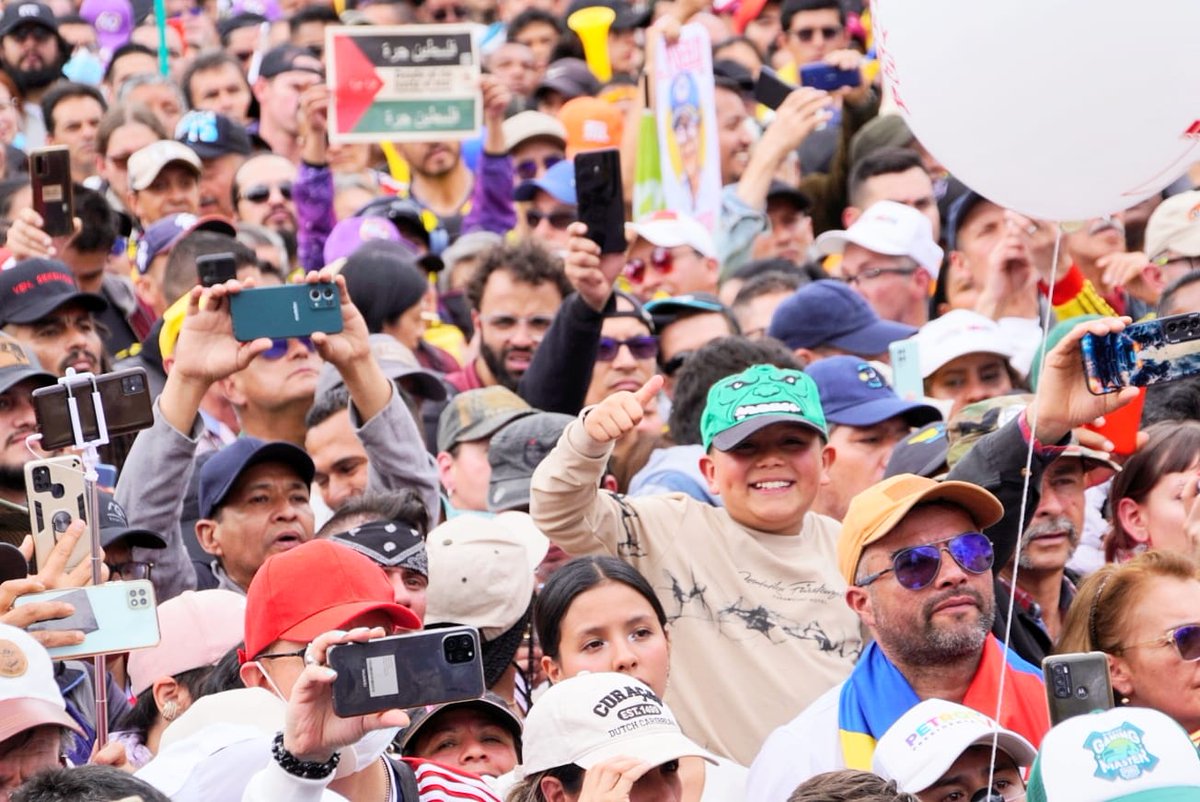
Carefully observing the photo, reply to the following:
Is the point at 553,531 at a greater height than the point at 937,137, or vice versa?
the point at 937,137

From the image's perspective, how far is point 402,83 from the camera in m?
9.96

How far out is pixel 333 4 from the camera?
48.7ft

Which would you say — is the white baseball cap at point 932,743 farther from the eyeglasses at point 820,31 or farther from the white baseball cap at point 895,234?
the eyeglasses at point 820,31

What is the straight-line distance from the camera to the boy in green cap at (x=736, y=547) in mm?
5625

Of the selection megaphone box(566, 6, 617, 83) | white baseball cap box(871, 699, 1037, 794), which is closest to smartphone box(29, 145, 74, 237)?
white baseball cap box(871, 699, 1037, 794)

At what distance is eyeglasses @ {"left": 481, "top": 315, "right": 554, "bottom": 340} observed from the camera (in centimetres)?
820

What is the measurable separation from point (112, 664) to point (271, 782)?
7.67ft

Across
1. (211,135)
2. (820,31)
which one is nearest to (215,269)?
(211,135)

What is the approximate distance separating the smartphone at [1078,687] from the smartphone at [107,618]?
1.91 meters

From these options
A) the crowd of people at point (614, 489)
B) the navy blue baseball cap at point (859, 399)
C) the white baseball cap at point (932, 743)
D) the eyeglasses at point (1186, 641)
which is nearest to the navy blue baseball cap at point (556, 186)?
the crowd of people at point (614, 489)

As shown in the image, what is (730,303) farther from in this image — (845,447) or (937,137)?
(937,137)

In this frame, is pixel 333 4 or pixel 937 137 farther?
pixel 333 4

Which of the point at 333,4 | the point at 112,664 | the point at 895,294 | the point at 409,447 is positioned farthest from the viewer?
the point at 333,4

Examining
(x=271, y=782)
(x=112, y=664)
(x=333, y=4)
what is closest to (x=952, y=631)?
(x=271, y=782)
